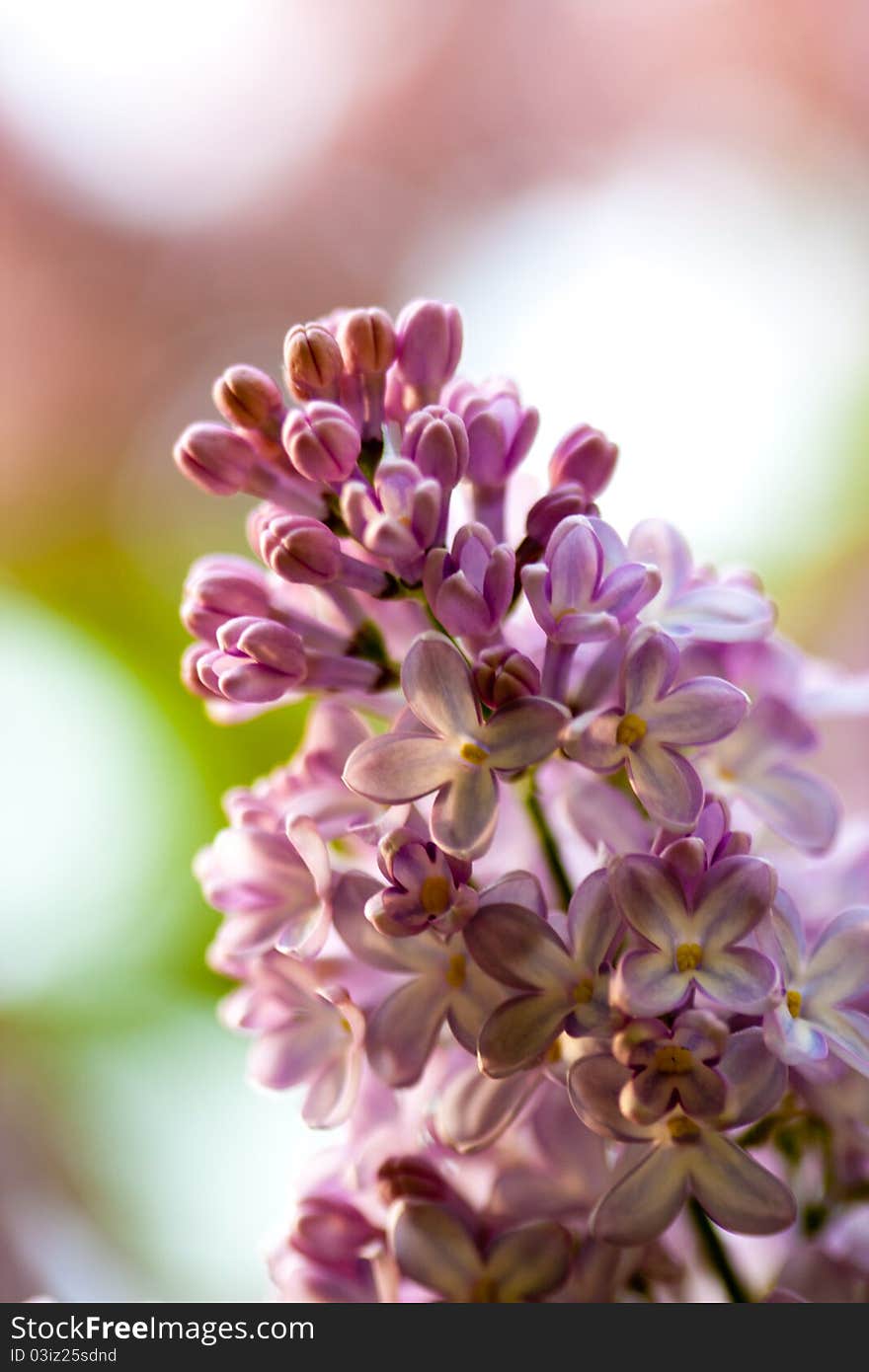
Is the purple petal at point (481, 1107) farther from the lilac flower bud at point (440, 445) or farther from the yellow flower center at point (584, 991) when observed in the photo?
the lilac flower bud at point (440, 445)

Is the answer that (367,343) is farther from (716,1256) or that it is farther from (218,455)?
(716,1256)

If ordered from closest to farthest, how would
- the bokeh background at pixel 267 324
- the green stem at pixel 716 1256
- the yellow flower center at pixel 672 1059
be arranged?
the yellow flower center at pixel 672 1059
the green stem at pixel 716 1256
the bokeh background at pixel 267 324

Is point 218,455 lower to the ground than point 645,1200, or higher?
higher

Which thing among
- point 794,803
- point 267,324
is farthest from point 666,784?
point 267,324

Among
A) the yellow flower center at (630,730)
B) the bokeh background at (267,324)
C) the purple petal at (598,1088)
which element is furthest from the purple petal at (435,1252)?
the bokeh background at (267,324)
